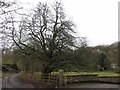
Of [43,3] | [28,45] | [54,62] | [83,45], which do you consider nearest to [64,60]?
[54,62]

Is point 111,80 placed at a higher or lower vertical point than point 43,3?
lower

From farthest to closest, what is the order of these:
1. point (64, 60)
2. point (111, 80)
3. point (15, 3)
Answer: point (111, 80)
point (64, 60)
point (15, 3)

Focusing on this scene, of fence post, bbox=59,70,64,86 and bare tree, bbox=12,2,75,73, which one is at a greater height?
bare tree, bbox=12,2,75,73

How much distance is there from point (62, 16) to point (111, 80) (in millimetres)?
9680

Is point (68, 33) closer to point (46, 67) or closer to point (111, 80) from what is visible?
point (46, 67)

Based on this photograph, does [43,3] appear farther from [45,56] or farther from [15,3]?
[15,3]

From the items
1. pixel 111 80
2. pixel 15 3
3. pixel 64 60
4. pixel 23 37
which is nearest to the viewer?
pixel 15 3

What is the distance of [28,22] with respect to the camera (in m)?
23.6

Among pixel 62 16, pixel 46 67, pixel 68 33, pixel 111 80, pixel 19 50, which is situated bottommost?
pixel 111 80

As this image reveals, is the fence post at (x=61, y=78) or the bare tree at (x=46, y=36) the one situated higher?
the bare tree at (x=46, y=36)

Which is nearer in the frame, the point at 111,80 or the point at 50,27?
the point at 50,27

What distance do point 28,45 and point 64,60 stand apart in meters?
4.17

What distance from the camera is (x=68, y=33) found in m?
23.5

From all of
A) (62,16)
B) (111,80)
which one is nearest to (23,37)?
(62,16)
